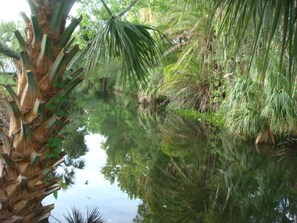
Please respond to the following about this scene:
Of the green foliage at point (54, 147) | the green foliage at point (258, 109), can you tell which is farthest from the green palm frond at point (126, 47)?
the green foliage at point (258, 109)

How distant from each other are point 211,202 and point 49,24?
3.72 meters

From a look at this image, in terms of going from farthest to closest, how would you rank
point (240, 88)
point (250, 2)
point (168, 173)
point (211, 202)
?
point (240, 88), point (168, 173), point (211, 202), point (250, 2)

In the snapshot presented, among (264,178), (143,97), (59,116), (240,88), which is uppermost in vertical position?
(143,97)

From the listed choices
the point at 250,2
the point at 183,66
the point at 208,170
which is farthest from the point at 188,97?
the point at 250,2

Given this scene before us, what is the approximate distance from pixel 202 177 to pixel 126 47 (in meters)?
4.02

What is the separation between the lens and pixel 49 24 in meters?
3.61

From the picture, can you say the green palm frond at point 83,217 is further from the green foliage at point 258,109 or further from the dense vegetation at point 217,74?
the green foliage at point 258,109

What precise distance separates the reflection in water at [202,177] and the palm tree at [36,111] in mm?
2035

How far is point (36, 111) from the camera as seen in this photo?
11.4ft

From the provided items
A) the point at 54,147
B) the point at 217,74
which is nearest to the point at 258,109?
the point at 217,74

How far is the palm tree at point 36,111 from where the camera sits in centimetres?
347

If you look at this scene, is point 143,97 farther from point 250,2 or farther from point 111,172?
point 250,2

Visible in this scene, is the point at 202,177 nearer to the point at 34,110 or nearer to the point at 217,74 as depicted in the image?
the point at 34,110

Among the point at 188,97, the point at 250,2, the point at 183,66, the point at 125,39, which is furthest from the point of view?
the point at 188,97
